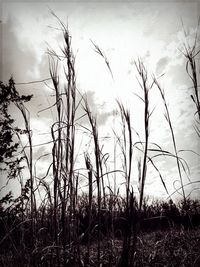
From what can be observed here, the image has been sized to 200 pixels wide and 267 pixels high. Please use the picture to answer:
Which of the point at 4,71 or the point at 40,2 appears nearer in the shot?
the point at 40,2

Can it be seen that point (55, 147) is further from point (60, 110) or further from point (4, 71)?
point (4, 71)

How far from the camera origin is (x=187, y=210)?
113 cm

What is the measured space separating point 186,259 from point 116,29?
1.35m

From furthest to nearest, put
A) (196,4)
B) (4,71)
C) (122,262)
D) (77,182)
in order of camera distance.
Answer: (4,71)
(196,4)
(77,182)
(122,262)

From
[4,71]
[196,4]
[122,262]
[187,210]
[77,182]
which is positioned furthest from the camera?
[4,71]

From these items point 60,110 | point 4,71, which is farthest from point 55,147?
point 4,71

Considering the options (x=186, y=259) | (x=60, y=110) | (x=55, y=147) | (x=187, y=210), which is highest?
(x=60, y=110)

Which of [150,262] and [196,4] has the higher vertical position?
[196,4]

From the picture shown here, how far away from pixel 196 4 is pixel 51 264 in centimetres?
164

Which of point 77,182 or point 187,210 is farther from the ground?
point 77,182

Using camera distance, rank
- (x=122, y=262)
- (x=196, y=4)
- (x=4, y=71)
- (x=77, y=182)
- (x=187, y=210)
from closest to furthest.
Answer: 1. (x=122, y=262)
2. (x=77, y=182)
3. (x=187, y=210)
4. (x=196, y=4)
5. (x=4, y=71)

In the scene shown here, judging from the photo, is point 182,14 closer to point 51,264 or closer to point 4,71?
point 4,71

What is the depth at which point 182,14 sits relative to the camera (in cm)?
182

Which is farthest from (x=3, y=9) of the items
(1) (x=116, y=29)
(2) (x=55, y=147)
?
(2) (x=55, y=147)
